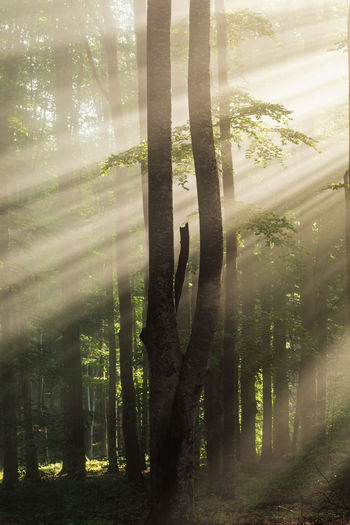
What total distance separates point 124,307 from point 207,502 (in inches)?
241

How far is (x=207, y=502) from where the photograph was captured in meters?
12.8

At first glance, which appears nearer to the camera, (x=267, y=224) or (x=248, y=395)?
(x=267, y=224)

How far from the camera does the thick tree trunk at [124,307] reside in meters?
15.4

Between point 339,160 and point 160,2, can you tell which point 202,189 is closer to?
point 160,2

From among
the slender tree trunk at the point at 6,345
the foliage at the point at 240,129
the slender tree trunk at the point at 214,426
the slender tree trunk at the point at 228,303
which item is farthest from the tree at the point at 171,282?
the slender tree trunk at the point at 214,426

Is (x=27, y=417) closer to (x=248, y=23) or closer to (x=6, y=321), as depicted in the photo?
(x=6, y=321)

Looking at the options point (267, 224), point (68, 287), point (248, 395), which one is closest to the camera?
point (267, 224)

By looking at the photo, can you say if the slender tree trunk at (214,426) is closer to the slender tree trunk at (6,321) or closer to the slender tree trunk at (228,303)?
the slender tree trunk at (228,303)

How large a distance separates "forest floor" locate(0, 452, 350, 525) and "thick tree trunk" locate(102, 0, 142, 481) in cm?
107

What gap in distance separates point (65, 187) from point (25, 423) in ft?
26.6

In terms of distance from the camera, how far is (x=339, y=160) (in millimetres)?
18531

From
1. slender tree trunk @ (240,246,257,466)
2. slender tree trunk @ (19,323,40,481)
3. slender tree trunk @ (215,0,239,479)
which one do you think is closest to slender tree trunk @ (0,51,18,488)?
slender tree trunk @ (19,323,40,481)

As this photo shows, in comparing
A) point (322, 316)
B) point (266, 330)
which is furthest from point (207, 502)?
point (322, 316)

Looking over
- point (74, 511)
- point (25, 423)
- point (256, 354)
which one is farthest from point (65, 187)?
point (74, 511)
